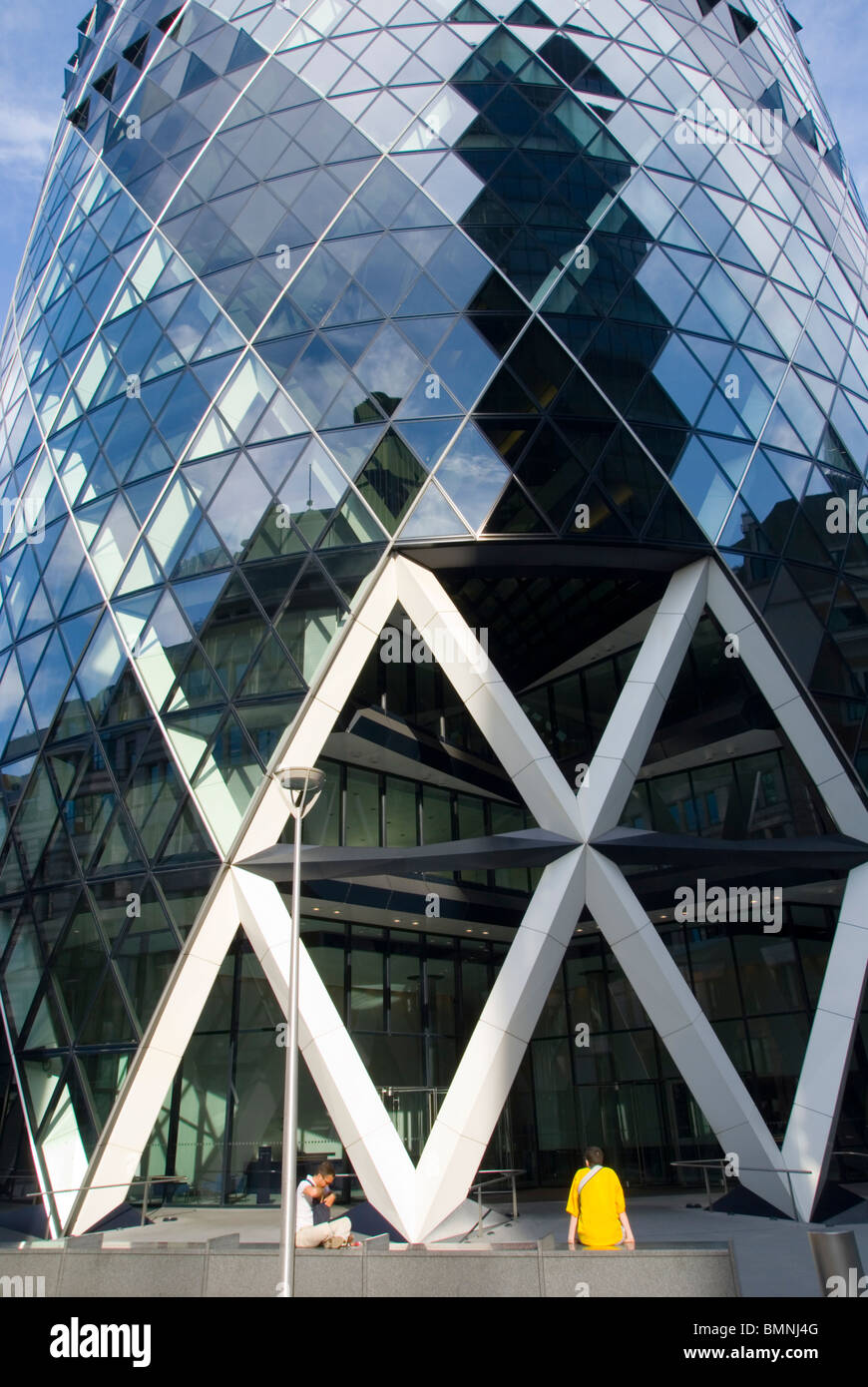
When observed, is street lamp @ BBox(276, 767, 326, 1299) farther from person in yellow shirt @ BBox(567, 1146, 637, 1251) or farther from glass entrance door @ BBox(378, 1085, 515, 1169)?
glass entrance door @ BBox(378, 1085, 515, 1169)

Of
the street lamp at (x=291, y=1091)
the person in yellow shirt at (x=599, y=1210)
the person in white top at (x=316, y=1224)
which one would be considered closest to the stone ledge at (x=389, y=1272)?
the person in yellow shirt at (x=599, y=1210)

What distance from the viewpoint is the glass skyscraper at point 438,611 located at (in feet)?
59.4

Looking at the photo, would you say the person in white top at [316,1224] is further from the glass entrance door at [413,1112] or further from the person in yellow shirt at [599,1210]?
the glass entrance door at [413,1112]

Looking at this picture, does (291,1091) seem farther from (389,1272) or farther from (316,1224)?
(316,1224)

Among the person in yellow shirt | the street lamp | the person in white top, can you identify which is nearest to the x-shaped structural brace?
the person in white top

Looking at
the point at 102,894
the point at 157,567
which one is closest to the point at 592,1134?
the point at 102,894

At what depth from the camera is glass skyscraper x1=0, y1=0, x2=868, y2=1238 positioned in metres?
18.1

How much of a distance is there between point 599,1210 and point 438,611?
1221 centimetres

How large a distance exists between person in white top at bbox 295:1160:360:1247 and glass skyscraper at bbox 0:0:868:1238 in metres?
3.37

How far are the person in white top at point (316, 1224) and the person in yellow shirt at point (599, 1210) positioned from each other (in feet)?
11.1

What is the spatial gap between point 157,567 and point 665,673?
11336mm
